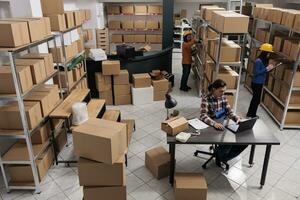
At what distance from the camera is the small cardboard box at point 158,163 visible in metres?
3.73

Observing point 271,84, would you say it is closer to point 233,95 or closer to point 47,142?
point 233,95

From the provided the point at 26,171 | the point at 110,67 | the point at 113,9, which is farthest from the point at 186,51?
the point at 26,171

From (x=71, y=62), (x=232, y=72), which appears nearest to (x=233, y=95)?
(x=232, y=72)

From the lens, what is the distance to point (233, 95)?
520 cm

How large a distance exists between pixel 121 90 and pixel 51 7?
2.52 meters

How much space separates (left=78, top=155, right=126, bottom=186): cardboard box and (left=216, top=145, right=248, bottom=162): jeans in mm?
1674

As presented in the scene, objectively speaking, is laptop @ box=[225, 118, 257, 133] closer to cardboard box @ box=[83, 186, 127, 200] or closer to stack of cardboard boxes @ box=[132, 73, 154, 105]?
cardboard box @ box=[83, 186, 127, 200]

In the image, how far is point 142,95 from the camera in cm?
629

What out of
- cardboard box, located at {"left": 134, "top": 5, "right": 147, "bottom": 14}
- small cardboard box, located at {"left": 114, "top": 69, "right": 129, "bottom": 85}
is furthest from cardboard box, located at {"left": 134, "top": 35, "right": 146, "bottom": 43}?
small cardboard box, located at {"left": 114, "top": 69, "right": 129, "bottom": 85}

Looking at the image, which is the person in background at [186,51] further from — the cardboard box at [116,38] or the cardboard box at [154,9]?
the cardboard box at [116,38]

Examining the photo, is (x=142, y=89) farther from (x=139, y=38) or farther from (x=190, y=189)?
(x=139, y=38)

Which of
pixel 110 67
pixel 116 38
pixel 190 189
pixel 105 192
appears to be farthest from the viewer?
pixel 116 38

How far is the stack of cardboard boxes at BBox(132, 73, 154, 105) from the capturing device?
20.3 feet

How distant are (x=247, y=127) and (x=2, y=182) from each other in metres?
3.68
